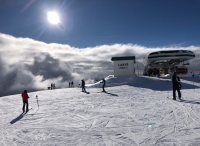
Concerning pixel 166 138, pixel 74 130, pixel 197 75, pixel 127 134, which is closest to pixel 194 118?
pixel 166 138

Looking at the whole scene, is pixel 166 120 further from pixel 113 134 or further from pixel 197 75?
pixel 197 75

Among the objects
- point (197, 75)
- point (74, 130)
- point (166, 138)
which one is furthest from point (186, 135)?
point (197, 75)

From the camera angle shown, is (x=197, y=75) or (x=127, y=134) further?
(x=197, y=75)

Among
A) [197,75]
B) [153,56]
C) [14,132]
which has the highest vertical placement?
[153,56]

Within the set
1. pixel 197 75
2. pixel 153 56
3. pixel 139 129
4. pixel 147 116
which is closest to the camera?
pixel 139 129

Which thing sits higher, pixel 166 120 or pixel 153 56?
pixel 153 56

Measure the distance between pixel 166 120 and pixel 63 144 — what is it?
16.0ft

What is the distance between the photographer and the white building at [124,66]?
32781 mm

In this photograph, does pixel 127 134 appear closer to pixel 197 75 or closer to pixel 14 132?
pixel 14 132

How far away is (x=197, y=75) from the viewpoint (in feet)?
112

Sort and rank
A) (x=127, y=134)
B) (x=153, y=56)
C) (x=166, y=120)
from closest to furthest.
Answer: (x=127, y=134)
(x=166, y=120)
(x=153, y=56)

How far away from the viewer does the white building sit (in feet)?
108

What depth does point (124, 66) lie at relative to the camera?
33156mm

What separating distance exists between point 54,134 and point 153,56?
35655mm
